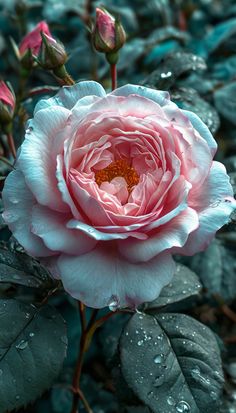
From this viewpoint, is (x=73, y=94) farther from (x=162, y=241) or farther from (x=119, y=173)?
(x=162, y=241)

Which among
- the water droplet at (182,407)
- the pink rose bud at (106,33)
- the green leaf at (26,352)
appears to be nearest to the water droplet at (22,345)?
the green leaf at (26,352)

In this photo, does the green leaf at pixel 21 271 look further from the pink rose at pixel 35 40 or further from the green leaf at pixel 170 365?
the pink rose at pixel 35 40

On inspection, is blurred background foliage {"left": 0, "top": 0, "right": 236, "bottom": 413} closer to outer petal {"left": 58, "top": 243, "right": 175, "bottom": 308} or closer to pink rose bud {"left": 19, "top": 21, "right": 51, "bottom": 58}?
pink rose bud {"left": 19, "top": 21, "right": 51, "bottom": 58}

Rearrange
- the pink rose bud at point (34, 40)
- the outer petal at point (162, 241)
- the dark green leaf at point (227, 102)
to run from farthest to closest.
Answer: the dark green leaf at point (227, 102)
the pink rose bud at point (34, 40)
the outer petal at point (162, 241)

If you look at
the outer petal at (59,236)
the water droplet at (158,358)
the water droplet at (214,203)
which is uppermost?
the outer petal at (59,236)

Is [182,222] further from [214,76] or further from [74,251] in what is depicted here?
[214,76]

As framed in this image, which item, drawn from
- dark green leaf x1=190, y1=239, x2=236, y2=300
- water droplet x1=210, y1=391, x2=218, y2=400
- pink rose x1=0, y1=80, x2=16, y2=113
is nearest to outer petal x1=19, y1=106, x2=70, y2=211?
pink rose x1=0, y1=80, x2=16, y2=113
